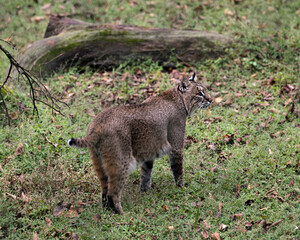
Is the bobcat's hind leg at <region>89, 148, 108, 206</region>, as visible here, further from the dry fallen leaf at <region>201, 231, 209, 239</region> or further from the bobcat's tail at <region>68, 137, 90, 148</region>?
the dry fallen leaf at <region>201, 231, 209, 239</region>

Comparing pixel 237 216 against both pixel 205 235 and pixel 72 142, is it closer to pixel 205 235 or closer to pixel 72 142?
pixel 205 235

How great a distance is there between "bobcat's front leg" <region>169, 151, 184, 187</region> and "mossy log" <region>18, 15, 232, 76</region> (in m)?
4.14

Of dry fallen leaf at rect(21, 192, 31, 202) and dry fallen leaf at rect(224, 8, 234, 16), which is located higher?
dry fallen leaf at rect(224, 8, 234, 16)

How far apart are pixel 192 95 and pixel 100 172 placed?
6.88ft

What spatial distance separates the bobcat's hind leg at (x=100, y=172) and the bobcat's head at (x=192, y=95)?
187 cm

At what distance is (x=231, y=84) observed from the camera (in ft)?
31.3

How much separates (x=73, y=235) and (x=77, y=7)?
9880mm

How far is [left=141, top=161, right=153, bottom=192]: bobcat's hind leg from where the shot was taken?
6551 mm

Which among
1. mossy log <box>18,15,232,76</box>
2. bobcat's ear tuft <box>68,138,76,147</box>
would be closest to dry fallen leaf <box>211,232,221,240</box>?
bobcat's ear tuft <box>68,138,76,147</box>

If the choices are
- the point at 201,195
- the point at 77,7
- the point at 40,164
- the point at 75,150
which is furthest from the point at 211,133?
the point at 77,7

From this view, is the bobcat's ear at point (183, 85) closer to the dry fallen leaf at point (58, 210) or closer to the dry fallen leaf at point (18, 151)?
the dry fallen leaf at point (58, 210)

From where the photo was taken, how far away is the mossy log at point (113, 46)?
9.77 m

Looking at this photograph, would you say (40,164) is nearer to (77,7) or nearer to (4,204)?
(4,204)

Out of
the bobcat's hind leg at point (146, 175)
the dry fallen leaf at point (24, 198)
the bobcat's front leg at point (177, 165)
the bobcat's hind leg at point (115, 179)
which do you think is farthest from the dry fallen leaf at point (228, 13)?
the dry fallen leaf at point (24, 198)
